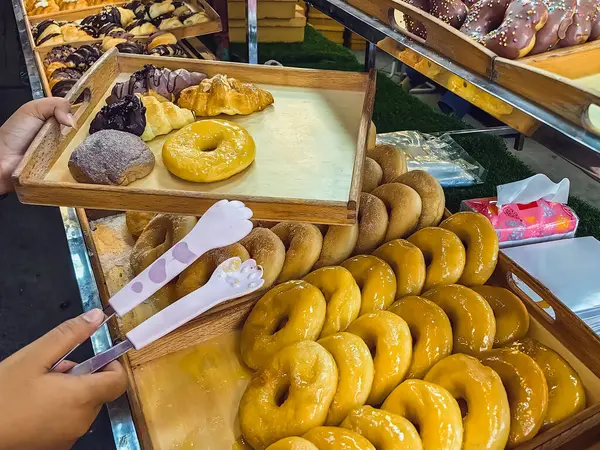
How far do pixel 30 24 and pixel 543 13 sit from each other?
3.13 metres

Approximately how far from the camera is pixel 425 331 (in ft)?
3.57

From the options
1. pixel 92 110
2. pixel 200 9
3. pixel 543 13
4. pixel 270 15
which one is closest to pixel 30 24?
pixel 200 9

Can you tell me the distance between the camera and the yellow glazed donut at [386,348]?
1025 millimetres

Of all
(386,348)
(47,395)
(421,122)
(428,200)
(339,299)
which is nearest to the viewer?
(47,395)

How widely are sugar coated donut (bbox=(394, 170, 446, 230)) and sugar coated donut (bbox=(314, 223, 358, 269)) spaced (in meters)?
0.20

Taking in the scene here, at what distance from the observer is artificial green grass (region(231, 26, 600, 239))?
6.82 ft

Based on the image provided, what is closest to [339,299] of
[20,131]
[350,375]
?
[350,375]

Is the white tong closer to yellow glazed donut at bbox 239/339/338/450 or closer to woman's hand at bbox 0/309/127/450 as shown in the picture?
woman's hand at bbox 0/309/127/450

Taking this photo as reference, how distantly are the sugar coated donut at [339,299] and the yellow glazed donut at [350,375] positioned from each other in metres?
0.09

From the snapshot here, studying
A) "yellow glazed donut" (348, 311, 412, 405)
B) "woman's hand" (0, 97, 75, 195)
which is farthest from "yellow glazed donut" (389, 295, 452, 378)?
"woman's hand" (0, 97, 75, 195)

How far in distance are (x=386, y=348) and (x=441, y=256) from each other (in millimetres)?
319

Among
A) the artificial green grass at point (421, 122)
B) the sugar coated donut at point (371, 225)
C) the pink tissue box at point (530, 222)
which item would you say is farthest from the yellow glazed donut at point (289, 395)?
the artificial green grass at point (421, 122)

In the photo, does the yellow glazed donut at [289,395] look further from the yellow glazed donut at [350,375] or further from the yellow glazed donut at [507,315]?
the yellow glazed donut at [507,315]

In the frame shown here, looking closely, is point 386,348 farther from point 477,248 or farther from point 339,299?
point 477,248
